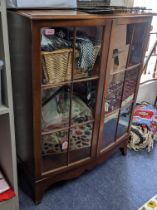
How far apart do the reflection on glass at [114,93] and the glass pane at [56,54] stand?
398 mm

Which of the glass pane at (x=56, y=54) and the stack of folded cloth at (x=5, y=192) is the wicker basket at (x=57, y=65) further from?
the stack of folded cloth at (x=5, y=192)

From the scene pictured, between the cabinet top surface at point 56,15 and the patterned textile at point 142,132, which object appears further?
the patterned textile at point 142,132

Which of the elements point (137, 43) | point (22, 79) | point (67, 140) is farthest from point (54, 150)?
point (137, 43)

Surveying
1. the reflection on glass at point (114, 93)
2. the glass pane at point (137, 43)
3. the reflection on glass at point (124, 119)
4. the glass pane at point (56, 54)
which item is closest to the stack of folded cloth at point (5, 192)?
the glass pane at point (56, 54)

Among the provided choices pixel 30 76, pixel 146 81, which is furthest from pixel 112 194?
pixel 146 81

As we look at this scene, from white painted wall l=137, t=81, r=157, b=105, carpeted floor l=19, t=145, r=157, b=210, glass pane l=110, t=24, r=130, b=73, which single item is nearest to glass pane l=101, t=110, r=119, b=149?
carpeted floor l=19, t=145, r=157, b=210

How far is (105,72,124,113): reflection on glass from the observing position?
5.03 feet

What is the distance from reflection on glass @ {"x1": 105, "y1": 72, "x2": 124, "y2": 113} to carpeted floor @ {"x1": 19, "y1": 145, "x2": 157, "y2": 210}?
525mm

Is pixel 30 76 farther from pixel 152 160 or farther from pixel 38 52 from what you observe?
pixel 152 160

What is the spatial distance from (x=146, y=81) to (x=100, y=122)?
50.4 inches

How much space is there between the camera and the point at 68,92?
133cm

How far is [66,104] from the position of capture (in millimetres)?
1380

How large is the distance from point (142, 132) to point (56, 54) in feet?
4.20

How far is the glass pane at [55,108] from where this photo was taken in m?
1.29
